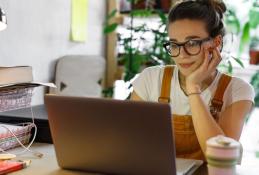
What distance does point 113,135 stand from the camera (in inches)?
41.0

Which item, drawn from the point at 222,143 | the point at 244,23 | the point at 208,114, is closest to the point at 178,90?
the point at 208,114

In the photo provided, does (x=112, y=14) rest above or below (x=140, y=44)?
above

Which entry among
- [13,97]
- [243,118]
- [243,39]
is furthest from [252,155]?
[13,97]

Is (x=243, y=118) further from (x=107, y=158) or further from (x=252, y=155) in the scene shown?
(x=252, y=155)

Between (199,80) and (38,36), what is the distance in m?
0.94

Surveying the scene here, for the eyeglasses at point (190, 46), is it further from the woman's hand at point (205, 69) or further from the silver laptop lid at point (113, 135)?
the silver laptop lid at point (113, 135)

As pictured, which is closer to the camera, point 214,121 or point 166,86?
point 214,121

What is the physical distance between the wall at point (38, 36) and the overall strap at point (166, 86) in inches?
27.4

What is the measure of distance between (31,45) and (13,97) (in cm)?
62

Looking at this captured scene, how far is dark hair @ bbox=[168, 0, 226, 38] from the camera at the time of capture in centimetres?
148

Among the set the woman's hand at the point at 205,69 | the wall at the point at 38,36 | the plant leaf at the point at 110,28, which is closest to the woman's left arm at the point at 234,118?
the woman's hand at the point at 205,69

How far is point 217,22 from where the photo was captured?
1508 mm

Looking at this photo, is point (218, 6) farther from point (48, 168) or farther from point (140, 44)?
point (140, 44)

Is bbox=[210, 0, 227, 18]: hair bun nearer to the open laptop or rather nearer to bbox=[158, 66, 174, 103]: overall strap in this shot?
bbox=[158, 66, 174, 103]: overall strap
